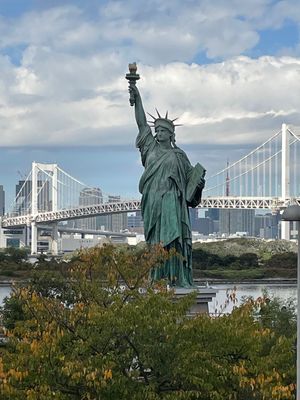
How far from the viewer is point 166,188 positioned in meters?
15.4

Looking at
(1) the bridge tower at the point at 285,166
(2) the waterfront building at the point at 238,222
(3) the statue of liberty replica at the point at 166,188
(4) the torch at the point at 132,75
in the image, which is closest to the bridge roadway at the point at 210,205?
(1) the bridge tower at the point at 285,166

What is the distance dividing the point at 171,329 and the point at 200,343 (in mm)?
465

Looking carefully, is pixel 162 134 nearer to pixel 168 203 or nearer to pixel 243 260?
pixel 168 203

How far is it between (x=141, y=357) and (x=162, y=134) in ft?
25.2

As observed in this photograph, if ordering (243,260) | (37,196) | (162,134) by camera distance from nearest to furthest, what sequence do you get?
(162,134)
(243,260)
(37,196)

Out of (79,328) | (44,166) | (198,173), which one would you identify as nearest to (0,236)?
(44,166)

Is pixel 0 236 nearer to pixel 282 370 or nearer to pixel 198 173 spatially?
pixel 198 173

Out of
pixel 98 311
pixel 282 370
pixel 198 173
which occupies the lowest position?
pixel 282 370

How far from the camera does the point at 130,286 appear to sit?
1001cm

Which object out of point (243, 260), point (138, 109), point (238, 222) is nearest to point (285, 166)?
point (243, 260)

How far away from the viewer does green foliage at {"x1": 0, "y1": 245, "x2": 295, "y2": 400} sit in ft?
26.3

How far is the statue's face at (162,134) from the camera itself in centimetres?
1554

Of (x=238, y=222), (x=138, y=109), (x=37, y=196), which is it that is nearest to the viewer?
(x=138, y=109)

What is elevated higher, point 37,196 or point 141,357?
point 37,196
